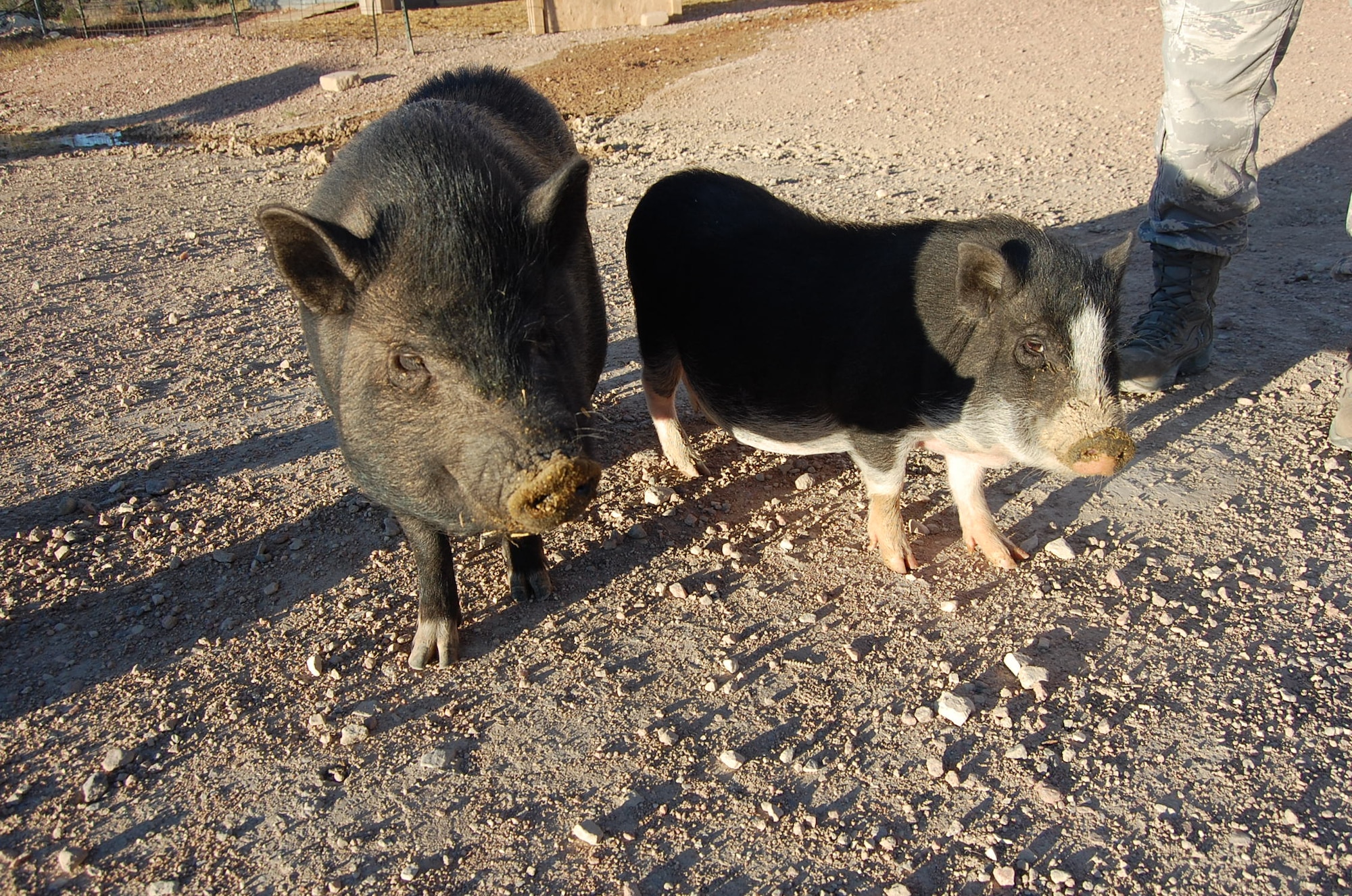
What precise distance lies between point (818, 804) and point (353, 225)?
233 cm

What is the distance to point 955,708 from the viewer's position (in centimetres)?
317

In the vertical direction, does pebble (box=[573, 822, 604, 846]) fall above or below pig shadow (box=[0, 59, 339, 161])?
below

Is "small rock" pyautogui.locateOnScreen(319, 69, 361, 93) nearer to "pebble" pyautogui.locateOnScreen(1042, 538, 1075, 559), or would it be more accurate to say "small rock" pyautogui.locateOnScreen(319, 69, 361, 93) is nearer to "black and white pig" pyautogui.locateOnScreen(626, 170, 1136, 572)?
"black and white pig" pyautogui.locateOnScreen(626, 170, 1136, 572)

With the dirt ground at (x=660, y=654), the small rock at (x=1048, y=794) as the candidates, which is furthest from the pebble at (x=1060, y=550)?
the small rock at (x=1048, y=794)

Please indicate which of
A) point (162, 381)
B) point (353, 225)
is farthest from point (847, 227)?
point (162, 381)

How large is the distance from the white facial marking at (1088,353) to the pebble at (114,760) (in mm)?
3422

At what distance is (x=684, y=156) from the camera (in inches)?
368

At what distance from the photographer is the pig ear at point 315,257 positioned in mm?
2750

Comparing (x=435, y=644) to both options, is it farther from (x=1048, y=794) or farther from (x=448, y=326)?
(x=1048, y=794)

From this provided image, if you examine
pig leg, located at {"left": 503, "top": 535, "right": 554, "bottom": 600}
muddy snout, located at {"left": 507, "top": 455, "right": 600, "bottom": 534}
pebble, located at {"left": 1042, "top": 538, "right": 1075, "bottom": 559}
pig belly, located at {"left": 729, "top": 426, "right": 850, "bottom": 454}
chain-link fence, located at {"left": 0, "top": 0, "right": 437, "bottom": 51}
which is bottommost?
pebble, located at {"left": 1042, "top": 538, "right": 1075, "bottom": 559}

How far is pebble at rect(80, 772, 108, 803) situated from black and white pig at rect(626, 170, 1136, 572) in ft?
8.76

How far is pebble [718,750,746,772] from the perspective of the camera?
3018 mm

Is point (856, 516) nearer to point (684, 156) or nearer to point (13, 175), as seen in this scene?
point (684, 156)

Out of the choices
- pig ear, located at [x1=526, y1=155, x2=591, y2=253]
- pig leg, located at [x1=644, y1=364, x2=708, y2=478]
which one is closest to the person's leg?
pig leg, located at [x1=644, y1=364, x2=708, y2=478]
